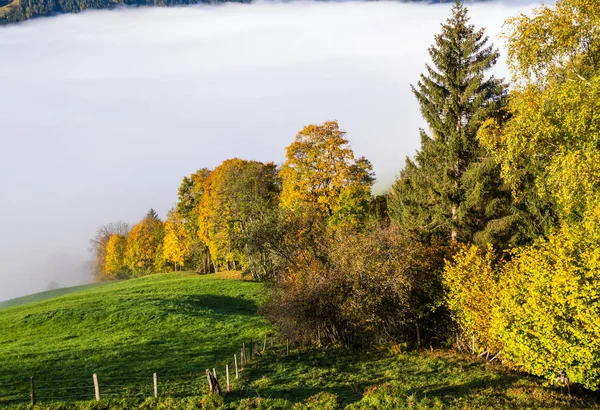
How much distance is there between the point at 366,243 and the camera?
2678 centimetres

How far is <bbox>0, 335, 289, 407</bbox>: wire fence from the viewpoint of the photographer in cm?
1825

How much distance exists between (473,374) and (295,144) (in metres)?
30.0

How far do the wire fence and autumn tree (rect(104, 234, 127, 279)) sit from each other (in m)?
80.1

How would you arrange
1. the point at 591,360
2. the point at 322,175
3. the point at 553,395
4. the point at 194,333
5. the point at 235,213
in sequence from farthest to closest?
the point at 235,213 < the point at 322,175 < the point at 194,333 < the point at 553,395 < the point at 591,360

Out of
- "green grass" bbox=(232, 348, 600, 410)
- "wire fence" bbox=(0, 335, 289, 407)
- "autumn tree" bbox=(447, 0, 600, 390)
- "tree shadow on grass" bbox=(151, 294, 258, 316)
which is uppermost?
"autumn tree" bbox=(447, 0, 600, 390)

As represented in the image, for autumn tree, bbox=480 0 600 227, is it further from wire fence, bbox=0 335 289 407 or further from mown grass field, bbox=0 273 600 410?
wire fence, bbox=0 335 289 407

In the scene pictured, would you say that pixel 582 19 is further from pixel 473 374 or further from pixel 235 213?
pixel 235 213

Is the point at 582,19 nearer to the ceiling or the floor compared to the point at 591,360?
nearer to the ceiling

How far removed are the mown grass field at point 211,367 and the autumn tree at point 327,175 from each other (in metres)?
13.8

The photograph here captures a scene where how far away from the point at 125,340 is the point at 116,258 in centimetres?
7326

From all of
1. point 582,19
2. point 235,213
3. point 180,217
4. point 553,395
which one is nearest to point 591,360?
point 553,395

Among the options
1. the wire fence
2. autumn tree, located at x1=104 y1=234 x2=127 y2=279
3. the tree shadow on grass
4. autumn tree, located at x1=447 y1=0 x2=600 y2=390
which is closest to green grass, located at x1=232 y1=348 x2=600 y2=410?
autumn tree, located at x1=447 y1=0 x2=600 y2=390

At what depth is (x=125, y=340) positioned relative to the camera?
30.0 metres

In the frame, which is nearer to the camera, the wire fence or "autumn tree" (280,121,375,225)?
the wire fence
